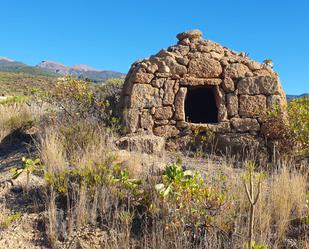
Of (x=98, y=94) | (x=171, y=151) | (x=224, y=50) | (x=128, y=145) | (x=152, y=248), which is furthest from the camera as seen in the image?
(x=98, y=94)

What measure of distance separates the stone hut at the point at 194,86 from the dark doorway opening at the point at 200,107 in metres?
2.15

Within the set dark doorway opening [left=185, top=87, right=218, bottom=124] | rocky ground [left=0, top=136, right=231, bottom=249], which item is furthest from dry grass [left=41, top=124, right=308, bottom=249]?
dark doorway opening [left=185, top=87, right=218, bottom=124]

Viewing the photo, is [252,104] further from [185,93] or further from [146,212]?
[146,212]

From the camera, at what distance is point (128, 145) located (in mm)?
7398

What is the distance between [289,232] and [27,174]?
3385 millimetres

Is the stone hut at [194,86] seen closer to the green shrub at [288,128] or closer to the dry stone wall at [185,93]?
the dry stone wall at [185,93]

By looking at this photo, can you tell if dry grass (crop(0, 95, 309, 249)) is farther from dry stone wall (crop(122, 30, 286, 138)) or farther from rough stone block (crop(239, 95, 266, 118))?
rough stone block (crop(239, 95, 266, 118))

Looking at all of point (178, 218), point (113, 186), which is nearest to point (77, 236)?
point (113, 186)

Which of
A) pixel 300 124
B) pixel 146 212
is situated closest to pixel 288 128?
pixel 300 124

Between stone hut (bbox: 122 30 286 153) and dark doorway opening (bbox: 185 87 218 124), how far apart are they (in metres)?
2.15

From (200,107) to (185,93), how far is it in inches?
102

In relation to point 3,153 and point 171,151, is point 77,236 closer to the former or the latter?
point 171,151

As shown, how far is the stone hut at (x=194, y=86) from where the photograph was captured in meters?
8.30

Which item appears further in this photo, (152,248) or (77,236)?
(77,236)
